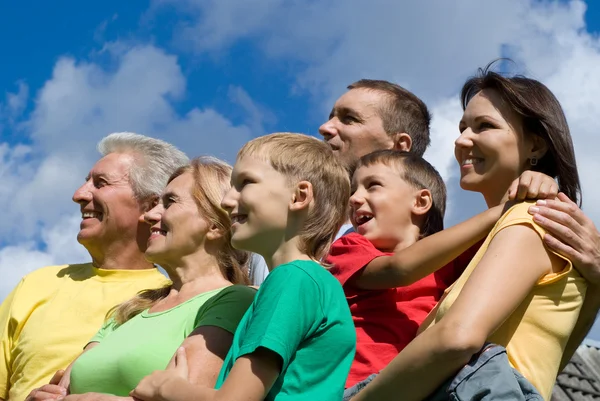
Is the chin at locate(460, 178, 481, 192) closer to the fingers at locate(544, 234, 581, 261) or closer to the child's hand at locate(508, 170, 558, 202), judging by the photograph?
the child's hand at locate(508, 170, 558, 202)

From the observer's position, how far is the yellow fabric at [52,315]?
5.27 metres

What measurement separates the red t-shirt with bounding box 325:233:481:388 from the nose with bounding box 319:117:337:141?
5.29 feet

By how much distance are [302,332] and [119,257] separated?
2733mm

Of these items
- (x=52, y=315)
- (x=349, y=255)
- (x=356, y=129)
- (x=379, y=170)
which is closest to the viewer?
(x=349, y=255)

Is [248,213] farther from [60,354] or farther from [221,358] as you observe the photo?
[60,354]

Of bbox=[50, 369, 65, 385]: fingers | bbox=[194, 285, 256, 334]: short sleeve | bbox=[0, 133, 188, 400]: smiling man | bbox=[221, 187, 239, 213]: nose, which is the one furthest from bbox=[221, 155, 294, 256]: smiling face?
bbox=[0, 133, 188, 400]: smiling man

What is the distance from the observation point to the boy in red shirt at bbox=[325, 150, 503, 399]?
12.9ft

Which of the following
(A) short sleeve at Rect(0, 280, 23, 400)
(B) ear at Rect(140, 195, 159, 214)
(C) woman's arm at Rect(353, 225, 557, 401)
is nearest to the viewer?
(C) woman's arm at Rect(353, 225, 557, 401)

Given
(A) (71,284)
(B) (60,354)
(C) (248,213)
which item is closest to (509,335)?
(C) (248,213)

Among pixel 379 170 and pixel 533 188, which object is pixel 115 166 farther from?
pixel 533 188

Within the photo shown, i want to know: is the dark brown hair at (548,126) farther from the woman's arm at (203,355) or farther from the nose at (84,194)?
the nose at (84,194)

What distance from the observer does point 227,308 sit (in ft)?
13.2

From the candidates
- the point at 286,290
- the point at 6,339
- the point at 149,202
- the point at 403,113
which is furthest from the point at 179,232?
the point at 403,113

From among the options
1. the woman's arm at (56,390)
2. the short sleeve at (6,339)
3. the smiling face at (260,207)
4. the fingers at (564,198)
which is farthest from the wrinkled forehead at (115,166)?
the fingers at (564,198)
